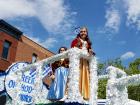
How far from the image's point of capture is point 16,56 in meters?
34.9

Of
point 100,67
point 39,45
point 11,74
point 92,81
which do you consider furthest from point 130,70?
point 92,81

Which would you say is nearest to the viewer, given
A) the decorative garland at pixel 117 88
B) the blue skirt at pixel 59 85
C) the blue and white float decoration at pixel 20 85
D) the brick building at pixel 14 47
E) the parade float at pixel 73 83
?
the decorative garland at pixel 117 88

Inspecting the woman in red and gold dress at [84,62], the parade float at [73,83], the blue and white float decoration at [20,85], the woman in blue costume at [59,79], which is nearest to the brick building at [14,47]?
the blue and white float decoration at [20,85]

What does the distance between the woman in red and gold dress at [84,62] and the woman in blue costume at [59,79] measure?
543mm

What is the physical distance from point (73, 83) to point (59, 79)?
4.23ft

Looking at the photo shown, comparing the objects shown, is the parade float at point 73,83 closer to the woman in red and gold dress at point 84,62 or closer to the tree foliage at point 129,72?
the woman in red and gold dress at point 84,62

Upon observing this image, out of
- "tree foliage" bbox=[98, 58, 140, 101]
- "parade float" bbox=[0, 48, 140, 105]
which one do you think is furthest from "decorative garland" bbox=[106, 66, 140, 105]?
"tree foliage" bbox=[98, 58, 140, 101]

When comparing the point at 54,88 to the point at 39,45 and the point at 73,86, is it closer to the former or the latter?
the point at 73,86

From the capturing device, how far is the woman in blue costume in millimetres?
9156

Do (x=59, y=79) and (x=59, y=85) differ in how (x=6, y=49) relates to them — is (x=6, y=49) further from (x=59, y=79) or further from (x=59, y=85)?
(x=59, y=85)

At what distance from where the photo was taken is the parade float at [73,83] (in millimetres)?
7629

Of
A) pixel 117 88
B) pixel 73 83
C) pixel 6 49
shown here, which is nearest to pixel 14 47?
pixel 6 49

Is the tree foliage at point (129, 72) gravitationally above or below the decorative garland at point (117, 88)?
above

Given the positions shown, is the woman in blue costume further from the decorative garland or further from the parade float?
the decorative garland
